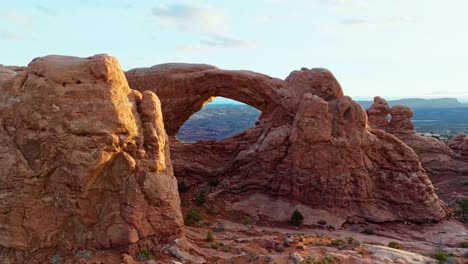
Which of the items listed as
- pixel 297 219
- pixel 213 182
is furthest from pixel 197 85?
pixel 297 219

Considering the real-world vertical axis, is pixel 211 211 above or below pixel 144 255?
below

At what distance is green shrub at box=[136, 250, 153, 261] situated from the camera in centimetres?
1678

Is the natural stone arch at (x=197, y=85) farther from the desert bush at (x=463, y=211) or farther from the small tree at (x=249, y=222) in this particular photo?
the desert bush at (x=463, y=211)

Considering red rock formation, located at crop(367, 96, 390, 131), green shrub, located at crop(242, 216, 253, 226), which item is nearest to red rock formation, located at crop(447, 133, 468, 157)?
red rock formation, located at crop(367, 96, 390, 131)

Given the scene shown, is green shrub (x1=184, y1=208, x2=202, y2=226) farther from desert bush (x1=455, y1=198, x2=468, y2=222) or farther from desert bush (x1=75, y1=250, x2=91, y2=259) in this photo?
desert bush (x1=455, y1=198, x2=468, y2=222)

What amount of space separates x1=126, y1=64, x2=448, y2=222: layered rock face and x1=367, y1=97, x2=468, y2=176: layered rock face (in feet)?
62.0

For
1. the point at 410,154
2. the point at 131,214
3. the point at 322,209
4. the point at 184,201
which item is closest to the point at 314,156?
the point at 322,209

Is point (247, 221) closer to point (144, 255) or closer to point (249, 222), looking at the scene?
point (249, 222)

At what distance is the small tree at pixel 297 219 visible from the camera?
29.6 m

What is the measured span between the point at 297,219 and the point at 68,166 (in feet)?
59.5

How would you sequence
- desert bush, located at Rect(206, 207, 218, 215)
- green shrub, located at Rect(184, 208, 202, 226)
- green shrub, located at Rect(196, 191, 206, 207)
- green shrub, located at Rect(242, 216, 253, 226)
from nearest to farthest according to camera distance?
green shrub, located at Rect(184, 208, 202, 226) → green shrub, located at Rect(242, 216, 253, 226) → desert bush, located at Rect(206, 207, 218, 215) → green shrub, located at Rect(196, 191, 206, 207)

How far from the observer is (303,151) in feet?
104

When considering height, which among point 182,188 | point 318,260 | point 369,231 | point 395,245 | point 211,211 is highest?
point 318,260

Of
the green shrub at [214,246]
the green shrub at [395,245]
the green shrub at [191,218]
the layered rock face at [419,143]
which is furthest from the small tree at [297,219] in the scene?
the layered rock face at [419,143]
